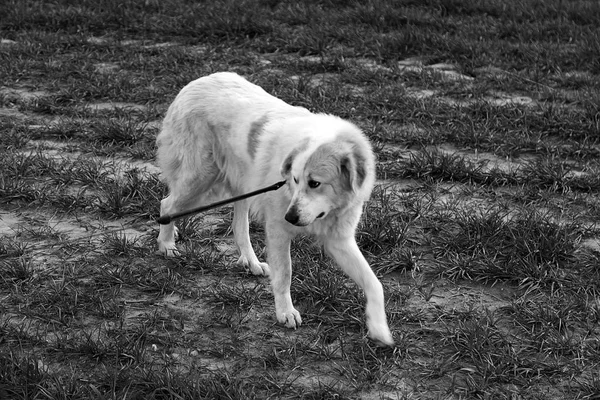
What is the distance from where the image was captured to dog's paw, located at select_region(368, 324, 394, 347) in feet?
13.6

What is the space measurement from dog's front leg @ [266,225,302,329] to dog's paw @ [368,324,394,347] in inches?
19.0

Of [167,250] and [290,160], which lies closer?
[290,160]

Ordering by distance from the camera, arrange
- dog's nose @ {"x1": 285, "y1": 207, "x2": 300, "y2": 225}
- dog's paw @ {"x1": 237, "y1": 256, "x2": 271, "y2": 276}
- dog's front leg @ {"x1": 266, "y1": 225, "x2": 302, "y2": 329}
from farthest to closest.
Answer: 1. dog's paw @ {"x1": 237, "y1": 256, "x2": 271, "y2": 276}
2. dog's front leg @ {"x1": 266, "y1": 225, "x2": 302, "y2": 329}
3. dog's nose @ {"x1": 285, "y1": 207, "x2": 300, "y2": 225}

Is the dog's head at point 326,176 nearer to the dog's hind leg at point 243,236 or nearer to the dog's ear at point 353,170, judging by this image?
the dog's ear at point 353,170

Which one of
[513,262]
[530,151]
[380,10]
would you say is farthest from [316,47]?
[513,262]

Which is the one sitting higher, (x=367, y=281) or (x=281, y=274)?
(x=367, y=281)

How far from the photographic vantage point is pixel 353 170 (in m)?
4.17

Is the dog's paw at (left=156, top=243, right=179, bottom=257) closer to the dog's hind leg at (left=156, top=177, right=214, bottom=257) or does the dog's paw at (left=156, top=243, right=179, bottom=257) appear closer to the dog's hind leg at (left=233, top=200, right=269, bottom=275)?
the dog's hind leg at (left=156, top=177, right=214, bottom=257)

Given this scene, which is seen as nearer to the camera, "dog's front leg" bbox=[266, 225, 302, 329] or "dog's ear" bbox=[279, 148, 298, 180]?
"dog's ear" bbox=[279, 148, 298, 180]

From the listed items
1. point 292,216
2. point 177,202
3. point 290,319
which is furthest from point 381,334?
point 177,202

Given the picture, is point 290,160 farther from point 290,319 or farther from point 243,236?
point 243,236

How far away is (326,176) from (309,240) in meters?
1.33

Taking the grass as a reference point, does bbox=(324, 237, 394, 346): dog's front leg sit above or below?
above

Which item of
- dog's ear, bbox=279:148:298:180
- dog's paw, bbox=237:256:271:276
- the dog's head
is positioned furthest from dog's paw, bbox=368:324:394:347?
dog's paw, bbox=237:256:271:276
